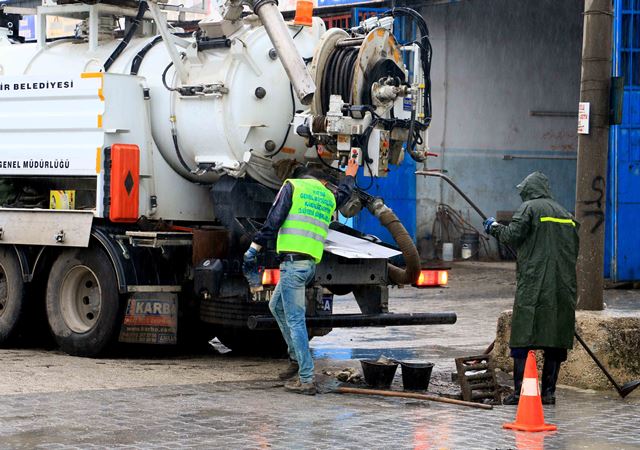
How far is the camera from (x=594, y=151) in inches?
414

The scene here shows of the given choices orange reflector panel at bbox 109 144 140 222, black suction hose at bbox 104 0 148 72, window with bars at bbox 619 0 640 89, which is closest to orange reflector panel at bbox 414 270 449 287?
orange reflector panel at bbox 109 144 140 222

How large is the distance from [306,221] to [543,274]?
1754 mm

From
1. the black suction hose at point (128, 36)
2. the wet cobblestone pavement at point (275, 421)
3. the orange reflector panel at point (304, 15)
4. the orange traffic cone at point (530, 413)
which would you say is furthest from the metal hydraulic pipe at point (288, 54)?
the orange traffic cone at point (530, 413)

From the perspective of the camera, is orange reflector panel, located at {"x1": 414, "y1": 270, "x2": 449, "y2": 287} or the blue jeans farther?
orange reflector panel, located at {"x1": 414, "y1": 270, "x2": 449, "y2": 287}

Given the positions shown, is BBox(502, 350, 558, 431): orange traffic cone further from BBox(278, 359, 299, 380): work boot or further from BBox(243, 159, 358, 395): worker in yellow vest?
BBox(278, 359, 299, 380): work boot

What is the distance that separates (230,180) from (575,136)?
1415cm

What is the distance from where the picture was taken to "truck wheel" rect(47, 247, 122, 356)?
11.0 m

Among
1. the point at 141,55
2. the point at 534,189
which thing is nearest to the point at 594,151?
the point at 534,189

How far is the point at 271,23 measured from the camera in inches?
414

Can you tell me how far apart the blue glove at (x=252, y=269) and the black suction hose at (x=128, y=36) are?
2.61 m

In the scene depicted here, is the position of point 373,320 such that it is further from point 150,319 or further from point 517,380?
point 150,319

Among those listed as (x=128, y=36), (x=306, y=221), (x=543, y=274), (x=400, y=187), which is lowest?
(x=543, y=274)

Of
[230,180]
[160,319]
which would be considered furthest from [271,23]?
Answer: [160,319]

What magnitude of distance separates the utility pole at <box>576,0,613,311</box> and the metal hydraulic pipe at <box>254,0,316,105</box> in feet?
7.31
